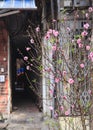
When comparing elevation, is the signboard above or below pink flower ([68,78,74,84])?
above

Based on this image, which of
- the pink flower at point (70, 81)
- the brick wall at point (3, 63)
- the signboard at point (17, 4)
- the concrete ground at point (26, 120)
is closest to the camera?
the pink flower at point (70, 81)

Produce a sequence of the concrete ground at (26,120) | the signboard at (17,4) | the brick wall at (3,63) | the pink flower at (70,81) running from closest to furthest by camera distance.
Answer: the pink flower at (70,81) < the signboard at (17,4) < the concrete ground at (26,120) < the brick wall at (3,63)

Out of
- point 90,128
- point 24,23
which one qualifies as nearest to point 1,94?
point 24,23

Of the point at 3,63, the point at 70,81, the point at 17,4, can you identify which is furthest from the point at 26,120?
the point at 70,81

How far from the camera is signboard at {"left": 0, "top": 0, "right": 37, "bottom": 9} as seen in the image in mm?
11330

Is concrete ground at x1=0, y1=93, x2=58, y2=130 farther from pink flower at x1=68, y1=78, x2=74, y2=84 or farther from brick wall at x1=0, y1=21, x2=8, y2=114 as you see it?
pink flower at x1=68, y1=78, x2=74, y2=84

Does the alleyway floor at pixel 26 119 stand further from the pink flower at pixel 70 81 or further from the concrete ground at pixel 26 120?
the pink flower at pixel 70 81

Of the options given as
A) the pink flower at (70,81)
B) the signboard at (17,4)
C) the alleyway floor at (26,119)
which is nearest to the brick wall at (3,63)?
the alleyway floor at (26,119)

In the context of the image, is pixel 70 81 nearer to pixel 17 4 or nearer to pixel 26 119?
pixel 17 4

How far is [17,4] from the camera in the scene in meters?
11.7

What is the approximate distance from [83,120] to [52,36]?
1585 millimetres

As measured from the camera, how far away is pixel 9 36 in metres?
14.3

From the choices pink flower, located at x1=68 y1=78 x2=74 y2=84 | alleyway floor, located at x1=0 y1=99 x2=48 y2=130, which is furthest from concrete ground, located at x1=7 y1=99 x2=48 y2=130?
pink flower, located at x1=68 y1=78 x2=74 y2=84

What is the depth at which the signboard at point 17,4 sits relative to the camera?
11330mm
